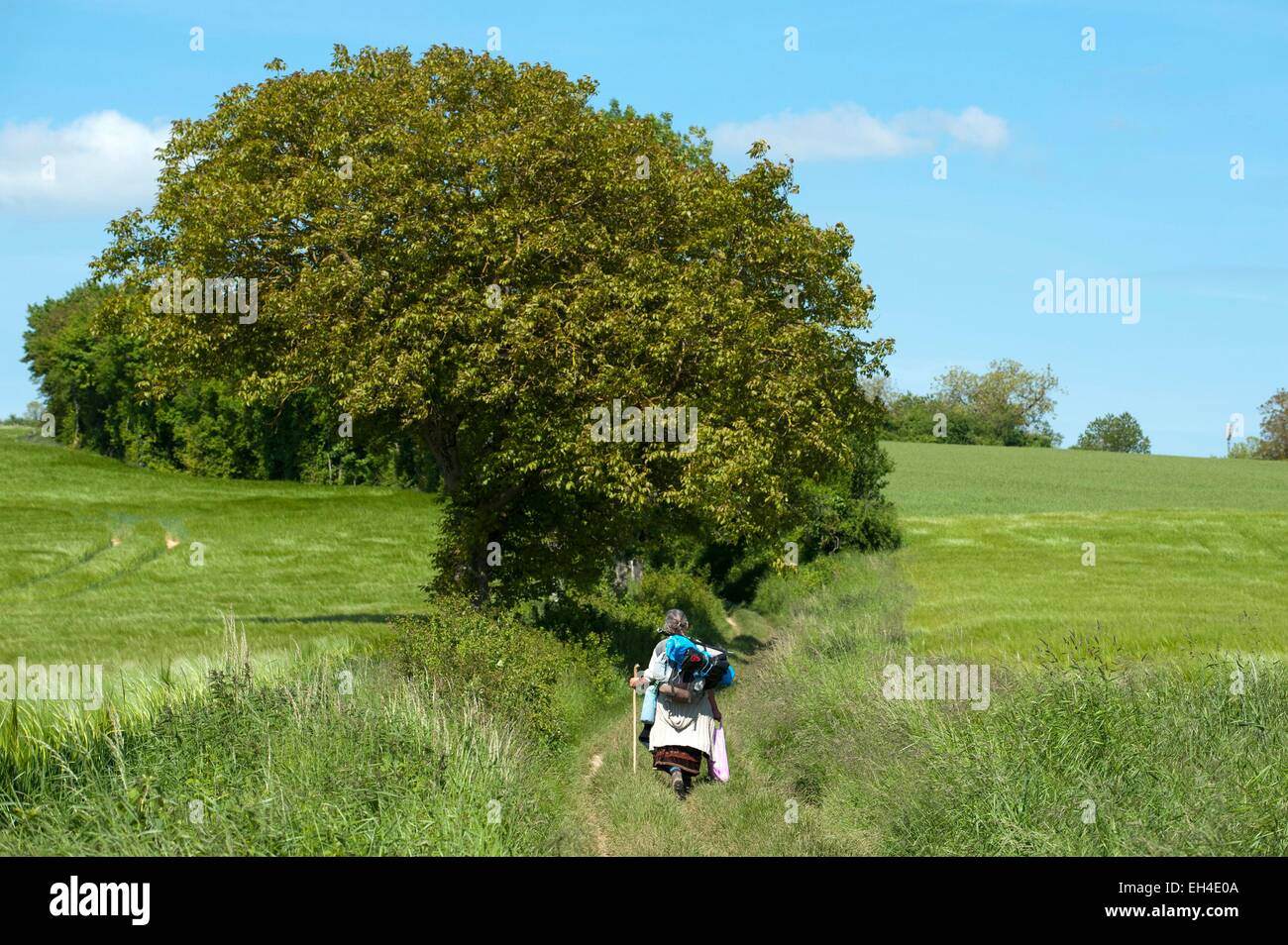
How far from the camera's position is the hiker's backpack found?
14.3 m

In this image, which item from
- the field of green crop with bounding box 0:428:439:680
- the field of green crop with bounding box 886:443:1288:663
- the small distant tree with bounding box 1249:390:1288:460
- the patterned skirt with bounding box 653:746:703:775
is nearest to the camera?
the patterned skirt with bounding box 653:746:703:775

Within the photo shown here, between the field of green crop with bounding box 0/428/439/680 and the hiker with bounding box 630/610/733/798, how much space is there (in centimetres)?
629

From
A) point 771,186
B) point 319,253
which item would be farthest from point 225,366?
point 771,186

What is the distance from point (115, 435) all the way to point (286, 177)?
74733 mm

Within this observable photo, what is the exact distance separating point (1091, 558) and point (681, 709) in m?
34.0

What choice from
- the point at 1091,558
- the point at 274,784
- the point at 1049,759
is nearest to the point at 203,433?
the point at 1091,558

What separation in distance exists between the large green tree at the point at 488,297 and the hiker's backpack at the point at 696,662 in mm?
10181

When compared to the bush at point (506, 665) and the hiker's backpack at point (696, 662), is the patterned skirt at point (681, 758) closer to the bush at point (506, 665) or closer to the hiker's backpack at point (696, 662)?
the hiker's backpack at point (696, 662)

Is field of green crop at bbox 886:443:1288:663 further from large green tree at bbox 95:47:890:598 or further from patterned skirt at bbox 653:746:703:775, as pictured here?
large green tree at bbox 95:47:890:598

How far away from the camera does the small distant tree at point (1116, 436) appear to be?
585 ft

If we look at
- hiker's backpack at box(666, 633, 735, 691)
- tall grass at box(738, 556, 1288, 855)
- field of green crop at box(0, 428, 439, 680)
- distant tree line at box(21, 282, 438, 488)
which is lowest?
field of green crop at box(0, 428, 439, 680)

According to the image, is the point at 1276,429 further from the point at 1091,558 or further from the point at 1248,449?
the point at 1091,558

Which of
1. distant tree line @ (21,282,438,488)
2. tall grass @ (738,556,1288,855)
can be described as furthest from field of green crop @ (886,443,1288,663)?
distant tree line @ (21,282,438,488)
